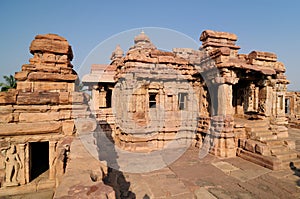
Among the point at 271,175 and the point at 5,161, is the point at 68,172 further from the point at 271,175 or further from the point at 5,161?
the point at 271,175

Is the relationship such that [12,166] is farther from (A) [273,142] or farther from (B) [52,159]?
(A) [273,142]

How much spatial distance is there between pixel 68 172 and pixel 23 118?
2396 mm

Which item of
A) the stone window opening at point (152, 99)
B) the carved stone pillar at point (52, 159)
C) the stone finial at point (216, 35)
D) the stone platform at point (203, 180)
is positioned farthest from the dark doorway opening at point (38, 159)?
the stone finial at point (216, 35)

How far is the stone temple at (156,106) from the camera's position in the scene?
4348 mm

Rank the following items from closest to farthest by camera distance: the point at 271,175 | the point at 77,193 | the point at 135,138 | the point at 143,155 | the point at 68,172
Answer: the point at 77,193 < the point at 68,172 < the point at 271,175 < the point at 143,155 < the point at 135,138

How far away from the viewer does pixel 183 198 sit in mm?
4293

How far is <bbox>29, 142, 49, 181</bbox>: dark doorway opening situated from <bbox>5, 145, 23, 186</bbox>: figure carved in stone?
1.36 feet

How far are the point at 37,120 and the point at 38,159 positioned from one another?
6.93 ft

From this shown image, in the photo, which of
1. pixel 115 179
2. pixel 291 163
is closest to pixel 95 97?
pixel 115 179

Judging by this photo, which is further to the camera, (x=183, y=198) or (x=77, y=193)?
(x=183, y=198)

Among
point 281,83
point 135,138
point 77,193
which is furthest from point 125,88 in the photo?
point 281,83

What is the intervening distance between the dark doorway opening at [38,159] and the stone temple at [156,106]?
1.1 inches

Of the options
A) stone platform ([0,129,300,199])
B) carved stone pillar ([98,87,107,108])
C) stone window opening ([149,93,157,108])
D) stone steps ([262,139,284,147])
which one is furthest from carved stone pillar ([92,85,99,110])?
stone steps ([262,139,284,147])

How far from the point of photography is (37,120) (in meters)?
4.45
